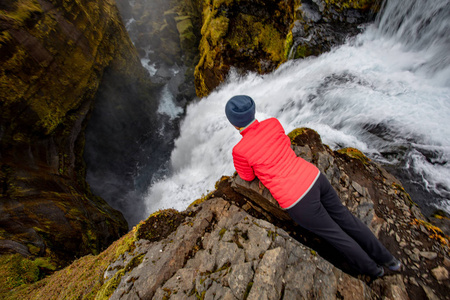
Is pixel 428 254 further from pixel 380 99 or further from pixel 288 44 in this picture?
pixel 288 44

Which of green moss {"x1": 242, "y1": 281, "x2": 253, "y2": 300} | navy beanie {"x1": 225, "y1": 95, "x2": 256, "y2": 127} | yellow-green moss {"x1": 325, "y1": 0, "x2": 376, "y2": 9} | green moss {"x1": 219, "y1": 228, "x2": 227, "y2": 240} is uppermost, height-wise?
yellow-green moss {"x1": 325, "y1": 0, "x2": 376, "y2": 9}

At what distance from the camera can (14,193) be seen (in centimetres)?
640

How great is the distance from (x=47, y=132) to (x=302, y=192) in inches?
422

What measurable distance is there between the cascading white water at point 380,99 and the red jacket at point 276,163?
13.4ft

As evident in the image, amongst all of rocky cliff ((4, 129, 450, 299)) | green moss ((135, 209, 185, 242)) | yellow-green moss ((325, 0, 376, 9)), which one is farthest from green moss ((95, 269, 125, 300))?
yellow-green moss ((325, 0, 376, 9))

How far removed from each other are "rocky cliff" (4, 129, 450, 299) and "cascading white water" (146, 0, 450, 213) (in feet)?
4.10

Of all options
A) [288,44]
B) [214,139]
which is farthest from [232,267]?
[288,44]

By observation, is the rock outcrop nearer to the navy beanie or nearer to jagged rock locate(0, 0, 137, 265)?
jagged rock locate(0, 0, 137, 265)

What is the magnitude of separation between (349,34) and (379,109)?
15.5 feet

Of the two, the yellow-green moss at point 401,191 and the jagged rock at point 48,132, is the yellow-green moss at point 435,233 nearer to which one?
the yellow-green moss at point 401,191

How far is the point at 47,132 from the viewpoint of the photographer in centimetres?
817

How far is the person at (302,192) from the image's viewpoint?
262cm

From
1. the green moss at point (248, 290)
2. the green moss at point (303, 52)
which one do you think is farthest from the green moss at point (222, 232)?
the green moss at point (303, 52)

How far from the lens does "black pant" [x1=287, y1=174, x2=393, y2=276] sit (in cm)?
261
